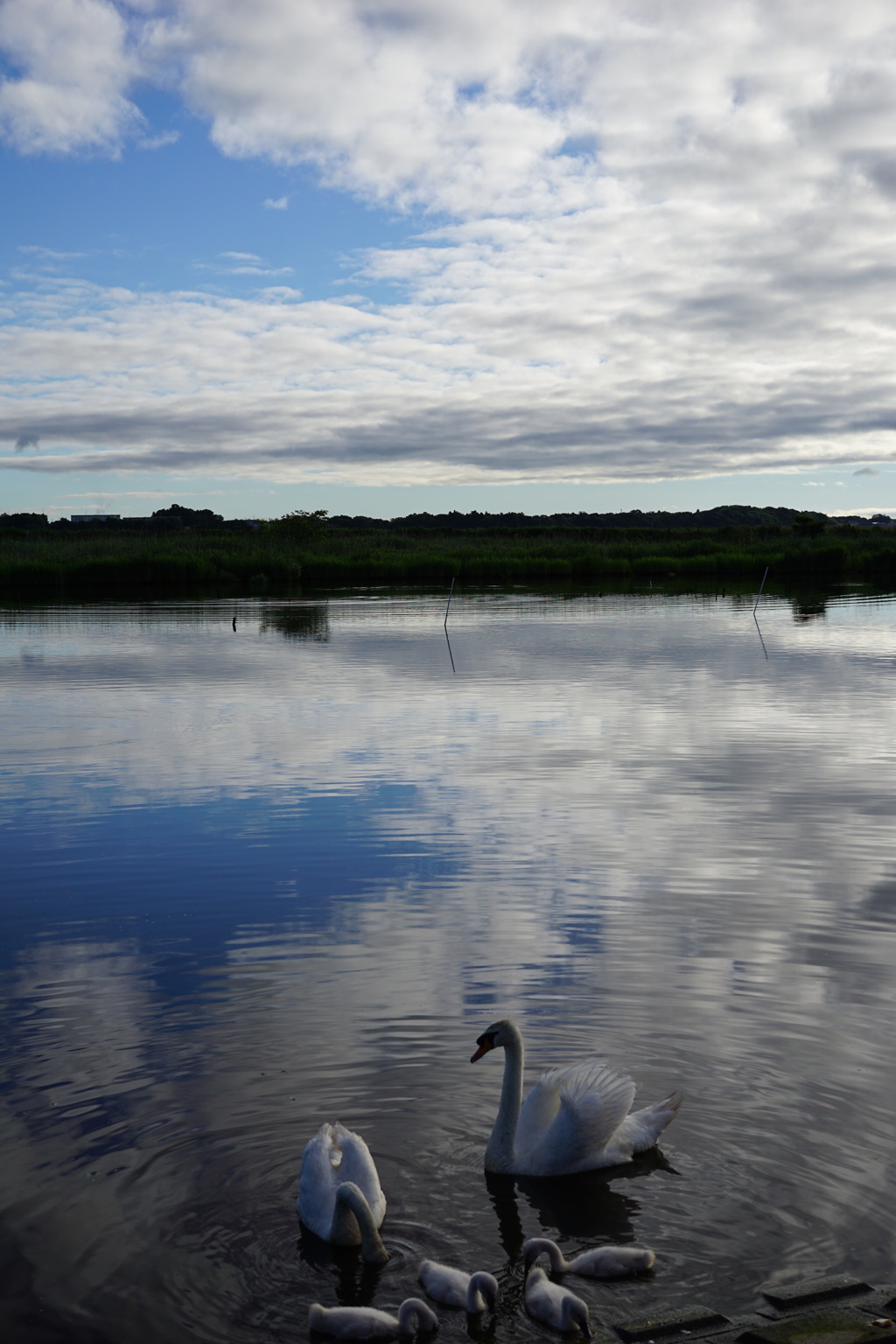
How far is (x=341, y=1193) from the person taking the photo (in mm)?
4895

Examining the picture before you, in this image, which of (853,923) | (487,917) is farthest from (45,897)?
(853,923)

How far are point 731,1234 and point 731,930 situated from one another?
3.65m

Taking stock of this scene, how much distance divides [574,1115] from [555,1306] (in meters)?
1.15

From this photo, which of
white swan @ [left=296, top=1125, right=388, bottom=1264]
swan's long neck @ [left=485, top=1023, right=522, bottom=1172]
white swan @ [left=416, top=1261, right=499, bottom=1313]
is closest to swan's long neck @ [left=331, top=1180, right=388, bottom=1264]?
white swan @ [left=296, top=1125, right=388, bottom=1264]

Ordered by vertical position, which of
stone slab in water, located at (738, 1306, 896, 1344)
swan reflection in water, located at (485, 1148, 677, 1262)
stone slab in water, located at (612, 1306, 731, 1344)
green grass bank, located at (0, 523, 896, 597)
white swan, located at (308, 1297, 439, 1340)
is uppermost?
green grass bank, located at (0, 523, 896, 597)

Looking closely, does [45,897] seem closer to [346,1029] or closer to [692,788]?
[346,1029]

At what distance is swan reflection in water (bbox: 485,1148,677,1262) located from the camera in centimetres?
517

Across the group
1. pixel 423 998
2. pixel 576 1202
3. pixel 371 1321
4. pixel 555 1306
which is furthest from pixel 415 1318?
pixel 423 998

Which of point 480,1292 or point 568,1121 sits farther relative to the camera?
point 568,1121

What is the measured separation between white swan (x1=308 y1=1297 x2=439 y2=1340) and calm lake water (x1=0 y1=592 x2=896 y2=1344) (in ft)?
0.42

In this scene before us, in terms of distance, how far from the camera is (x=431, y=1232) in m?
5.12

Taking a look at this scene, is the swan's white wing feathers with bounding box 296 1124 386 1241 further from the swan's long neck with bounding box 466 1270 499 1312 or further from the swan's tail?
the swan's tail

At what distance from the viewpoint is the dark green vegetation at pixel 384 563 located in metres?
66.5

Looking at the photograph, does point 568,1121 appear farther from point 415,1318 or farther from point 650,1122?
point 415,1318
